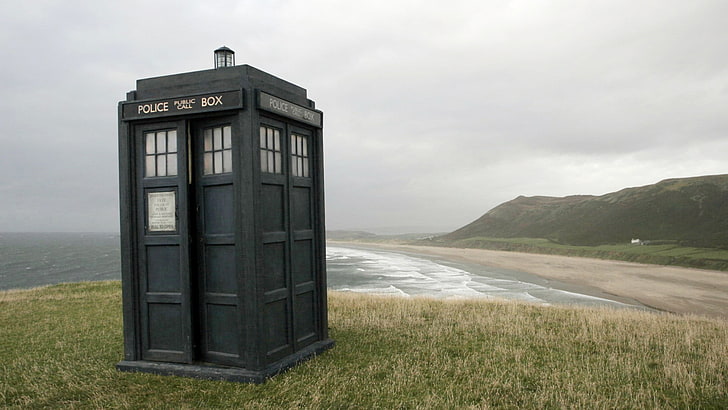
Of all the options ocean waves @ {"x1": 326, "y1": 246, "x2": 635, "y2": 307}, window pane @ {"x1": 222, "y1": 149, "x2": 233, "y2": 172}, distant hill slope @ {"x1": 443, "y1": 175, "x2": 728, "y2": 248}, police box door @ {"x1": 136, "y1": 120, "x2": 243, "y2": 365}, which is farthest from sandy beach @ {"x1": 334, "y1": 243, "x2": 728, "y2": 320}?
window pane @ {"x1": 222, "y1": 149, "x2": 233, "y2": 172}

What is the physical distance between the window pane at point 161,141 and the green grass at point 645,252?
48.5 m

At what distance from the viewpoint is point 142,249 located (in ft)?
25.0

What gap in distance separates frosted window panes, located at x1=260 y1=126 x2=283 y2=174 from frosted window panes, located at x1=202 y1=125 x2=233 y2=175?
1.56 feet

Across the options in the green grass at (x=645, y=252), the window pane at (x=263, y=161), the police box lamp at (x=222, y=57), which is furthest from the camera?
the green grass at (x=645, y=252)

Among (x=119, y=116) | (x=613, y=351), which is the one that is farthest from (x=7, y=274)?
(x=613, y=351)

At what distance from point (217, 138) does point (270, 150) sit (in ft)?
2.72

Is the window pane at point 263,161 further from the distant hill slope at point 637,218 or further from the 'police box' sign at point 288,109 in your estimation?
the distant hill slope at point 637,218

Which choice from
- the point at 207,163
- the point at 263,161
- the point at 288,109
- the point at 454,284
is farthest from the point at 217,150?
the point at 454,284

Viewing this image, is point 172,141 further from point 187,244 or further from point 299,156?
point 299,156

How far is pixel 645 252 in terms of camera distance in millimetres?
53250

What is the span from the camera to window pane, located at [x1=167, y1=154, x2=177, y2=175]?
24.6 ft

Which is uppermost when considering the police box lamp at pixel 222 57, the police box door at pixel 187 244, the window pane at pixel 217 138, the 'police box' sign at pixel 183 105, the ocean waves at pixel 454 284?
the police box lamp at pixel 222 57

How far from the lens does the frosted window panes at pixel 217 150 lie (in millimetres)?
7254

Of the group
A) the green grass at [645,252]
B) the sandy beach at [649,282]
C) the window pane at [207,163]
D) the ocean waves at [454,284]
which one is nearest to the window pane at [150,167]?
the window pane at [207,163]
